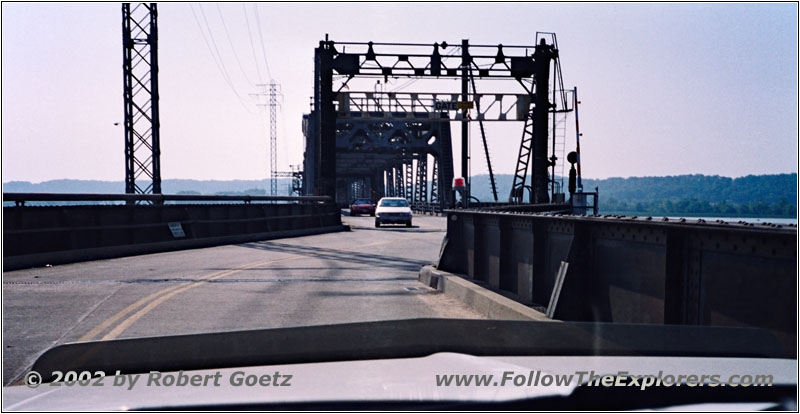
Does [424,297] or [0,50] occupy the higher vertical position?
[0,50]

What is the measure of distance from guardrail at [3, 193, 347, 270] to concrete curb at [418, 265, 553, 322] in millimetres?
8888

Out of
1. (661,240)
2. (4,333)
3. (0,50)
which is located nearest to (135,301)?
(4,333)

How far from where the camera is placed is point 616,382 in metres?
3.02

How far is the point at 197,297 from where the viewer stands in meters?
11.2

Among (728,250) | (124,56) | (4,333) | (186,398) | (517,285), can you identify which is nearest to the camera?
(186,398)

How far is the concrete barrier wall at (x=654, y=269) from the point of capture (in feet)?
16.5

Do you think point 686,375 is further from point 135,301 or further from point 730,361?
point 135,301

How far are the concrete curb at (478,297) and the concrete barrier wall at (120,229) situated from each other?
8.87 m

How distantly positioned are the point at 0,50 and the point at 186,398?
25.7ft

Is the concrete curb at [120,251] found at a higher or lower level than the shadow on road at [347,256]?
higher

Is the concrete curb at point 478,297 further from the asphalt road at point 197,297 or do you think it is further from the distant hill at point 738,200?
the distant hill at point 738,200

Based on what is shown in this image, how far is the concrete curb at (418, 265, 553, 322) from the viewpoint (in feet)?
28.3

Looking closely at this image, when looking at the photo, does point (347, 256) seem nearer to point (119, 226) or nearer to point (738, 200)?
point (119, 226)

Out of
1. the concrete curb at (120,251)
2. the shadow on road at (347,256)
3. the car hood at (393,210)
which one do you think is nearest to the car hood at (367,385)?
the shadow on road at (347,256)
